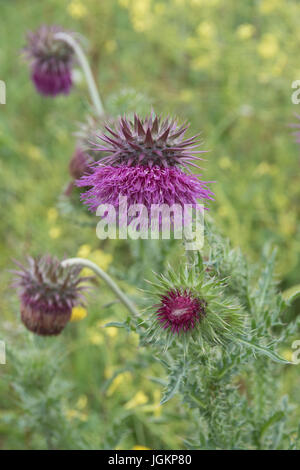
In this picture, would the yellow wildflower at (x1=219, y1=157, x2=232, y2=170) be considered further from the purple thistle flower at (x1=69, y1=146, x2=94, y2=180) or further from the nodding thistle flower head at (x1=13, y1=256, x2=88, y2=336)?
the nodding thistle flower head at (x1=13, y1=256, x2=88, y2=336)

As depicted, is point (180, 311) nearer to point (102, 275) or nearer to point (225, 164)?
point (102, 275)

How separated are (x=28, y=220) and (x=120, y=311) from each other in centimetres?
164

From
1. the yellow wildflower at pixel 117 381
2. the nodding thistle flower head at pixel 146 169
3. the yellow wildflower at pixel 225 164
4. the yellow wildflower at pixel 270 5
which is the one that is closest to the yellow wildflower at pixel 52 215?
the yellow wildflower at pixel 225 164

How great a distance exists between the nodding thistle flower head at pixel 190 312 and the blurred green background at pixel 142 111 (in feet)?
3.42

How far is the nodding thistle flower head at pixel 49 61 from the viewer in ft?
11.4

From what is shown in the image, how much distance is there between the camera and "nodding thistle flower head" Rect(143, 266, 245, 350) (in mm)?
Answer: 1731

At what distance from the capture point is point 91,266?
233cm

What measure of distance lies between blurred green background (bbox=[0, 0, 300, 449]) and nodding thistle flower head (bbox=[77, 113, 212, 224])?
1100mm

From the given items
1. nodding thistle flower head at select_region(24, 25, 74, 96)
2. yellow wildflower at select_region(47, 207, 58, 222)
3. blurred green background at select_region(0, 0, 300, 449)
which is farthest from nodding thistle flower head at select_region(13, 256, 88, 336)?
yellow wildflower at select_region(47, 207, 58, 222)

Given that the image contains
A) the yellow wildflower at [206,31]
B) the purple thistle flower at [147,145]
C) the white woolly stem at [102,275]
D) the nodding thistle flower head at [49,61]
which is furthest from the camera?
the yellow wildflower at [206,31]

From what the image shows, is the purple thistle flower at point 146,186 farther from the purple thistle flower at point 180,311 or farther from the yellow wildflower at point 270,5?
the yellow wildflower at point 270,5

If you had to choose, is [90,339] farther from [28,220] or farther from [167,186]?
[167,186]

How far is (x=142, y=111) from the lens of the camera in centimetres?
338

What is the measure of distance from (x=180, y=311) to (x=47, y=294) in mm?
893
